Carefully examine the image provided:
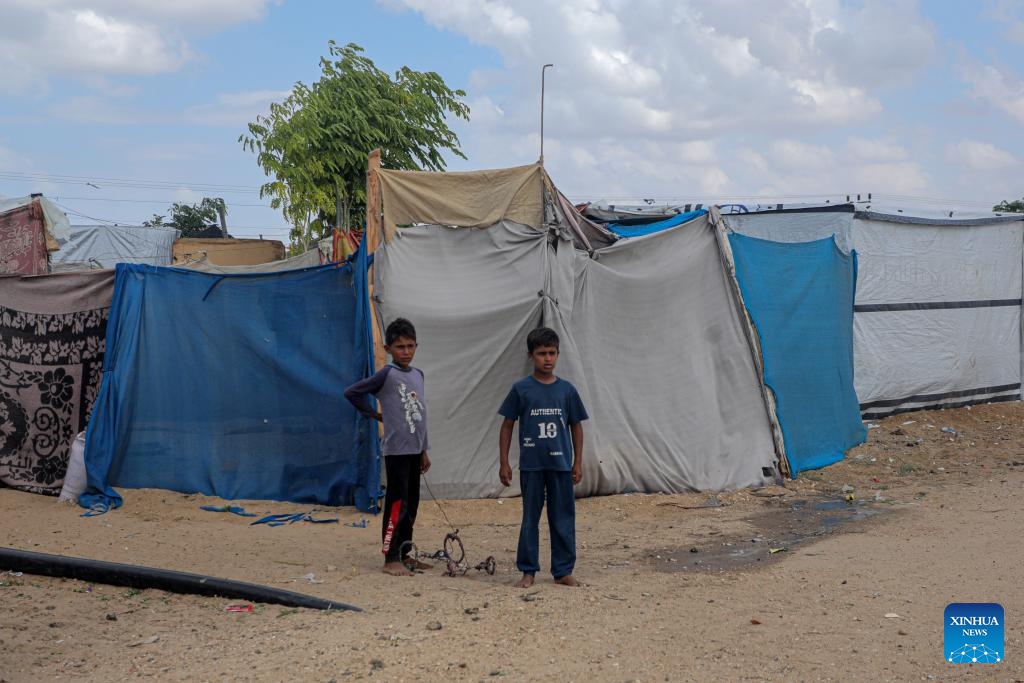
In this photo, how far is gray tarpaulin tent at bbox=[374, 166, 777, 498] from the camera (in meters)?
7.82

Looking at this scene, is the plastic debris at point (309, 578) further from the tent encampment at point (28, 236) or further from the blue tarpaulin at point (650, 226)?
the tent encampment at point (28, 236)

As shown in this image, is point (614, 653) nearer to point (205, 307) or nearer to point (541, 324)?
point (541, 324)

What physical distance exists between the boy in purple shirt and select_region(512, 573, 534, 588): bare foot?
716 mm

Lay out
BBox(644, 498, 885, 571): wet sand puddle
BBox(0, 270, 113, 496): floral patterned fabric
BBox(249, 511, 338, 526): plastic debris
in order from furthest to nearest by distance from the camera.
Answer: BBox(0, 270, 113, 496): floral patterned fabric → BBox(249, 511, 338, 526): plastic debris → BBox(644, 498, 885, 571): wet sand puddle

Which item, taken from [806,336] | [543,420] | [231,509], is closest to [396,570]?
[543,420]

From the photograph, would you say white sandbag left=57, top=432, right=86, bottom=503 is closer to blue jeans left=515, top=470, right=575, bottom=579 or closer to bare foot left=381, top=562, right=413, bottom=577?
bare foot left=381, top=562, right=413, bottom=577

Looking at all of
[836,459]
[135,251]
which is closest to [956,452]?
[836,459]

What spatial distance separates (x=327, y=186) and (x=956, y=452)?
39.8 ft

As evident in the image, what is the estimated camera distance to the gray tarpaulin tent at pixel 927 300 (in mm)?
12047

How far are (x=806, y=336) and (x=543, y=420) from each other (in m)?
5.16

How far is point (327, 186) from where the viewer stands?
61.4 ft

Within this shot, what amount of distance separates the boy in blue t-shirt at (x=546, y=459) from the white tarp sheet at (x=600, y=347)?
7.26 feet

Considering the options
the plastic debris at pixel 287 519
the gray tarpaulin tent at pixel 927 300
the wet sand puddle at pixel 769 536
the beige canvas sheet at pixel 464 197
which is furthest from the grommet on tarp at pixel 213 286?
the gray tarpaulin tent at pixel 927 300

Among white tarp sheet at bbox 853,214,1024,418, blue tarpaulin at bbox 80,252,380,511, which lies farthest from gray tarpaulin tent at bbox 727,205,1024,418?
blue tarpaulin at bbox 80,252,380,511
